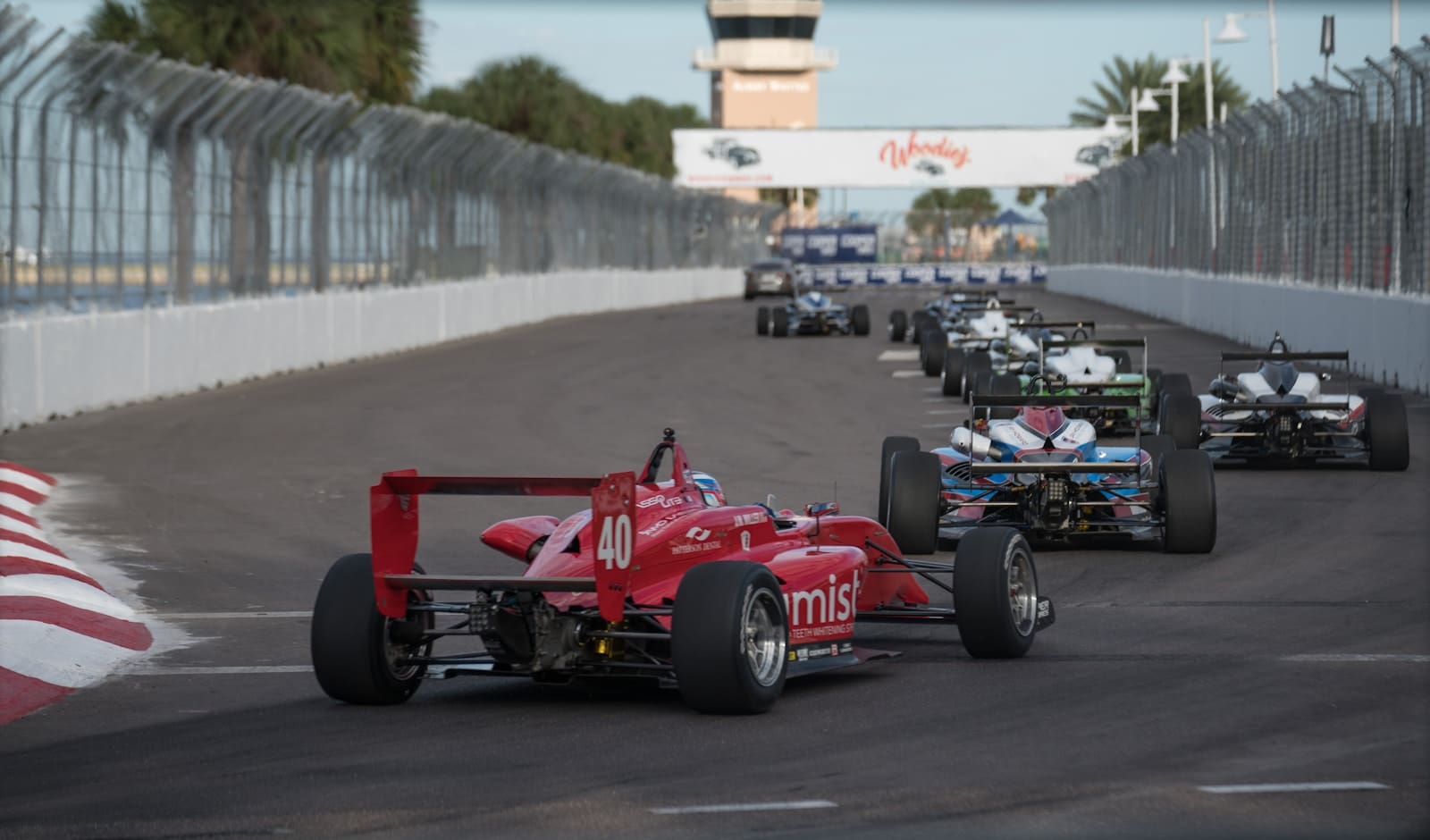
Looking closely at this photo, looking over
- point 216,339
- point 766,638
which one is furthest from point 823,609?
point 216,339

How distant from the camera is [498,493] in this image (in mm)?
7617

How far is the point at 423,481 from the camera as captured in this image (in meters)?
8.09

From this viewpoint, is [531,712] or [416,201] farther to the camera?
[416,201]

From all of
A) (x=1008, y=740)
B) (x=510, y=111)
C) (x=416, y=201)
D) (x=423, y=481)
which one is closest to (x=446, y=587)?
(x=423, y=481)

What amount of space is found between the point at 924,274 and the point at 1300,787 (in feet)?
270

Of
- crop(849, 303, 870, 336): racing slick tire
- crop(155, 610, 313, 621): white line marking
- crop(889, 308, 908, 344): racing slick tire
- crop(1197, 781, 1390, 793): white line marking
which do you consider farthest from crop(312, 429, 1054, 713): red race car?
crop(849, 303, 870, 336): racing slick tire

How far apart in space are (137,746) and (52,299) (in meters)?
15.2

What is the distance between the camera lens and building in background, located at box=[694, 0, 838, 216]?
129625 millimetres

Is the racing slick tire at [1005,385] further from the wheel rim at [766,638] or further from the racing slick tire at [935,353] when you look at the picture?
the wheel rim at [766,638]

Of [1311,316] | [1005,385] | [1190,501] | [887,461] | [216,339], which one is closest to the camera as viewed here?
[1190,501]

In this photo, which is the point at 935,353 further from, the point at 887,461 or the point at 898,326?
the point at 887,461

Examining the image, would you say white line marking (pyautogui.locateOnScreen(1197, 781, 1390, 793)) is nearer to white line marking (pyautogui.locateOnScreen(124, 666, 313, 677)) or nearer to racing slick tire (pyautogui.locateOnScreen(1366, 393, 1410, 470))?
white line marking (pyautogui.locateOnScreen(124, 666, 313, 677))

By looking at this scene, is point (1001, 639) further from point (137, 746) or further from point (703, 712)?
point (137, 746)

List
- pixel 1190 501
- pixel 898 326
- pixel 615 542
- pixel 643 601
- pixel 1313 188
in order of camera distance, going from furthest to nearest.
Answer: pixel 898 326
pixel 1313 188
pixel 1190 501
pixel 643 601
pixel 615 542
